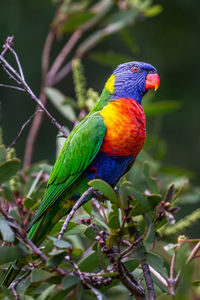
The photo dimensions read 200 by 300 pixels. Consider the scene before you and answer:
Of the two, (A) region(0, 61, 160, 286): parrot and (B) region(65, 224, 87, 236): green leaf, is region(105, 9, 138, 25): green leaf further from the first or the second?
(B) region(65, 224, 87, 236): green leaf

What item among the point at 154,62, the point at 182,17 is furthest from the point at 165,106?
the point at 182,17

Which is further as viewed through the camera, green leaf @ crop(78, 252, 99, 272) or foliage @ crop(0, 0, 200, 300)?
green leaf @ crop(78, 252, 99, 272)

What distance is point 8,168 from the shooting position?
60.2 inches

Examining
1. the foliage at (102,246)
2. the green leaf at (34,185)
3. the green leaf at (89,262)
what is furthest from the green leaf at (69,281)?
the green leaf at (34,185)

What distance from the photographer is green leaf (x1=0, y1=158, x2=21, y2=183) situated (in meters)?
1.51

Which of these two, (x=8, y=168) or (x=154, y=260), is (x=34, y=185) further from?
(x=154, y=260)

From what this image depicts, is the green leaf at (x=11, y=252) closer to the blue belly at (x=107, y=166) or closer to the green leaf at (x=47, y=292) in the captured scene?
the green leaf at (x=47, y=292)

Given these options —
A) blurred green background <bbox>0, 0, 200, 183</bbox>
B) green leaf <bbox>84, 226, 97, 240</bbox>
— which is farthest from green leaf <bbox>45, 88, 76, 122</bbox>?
blurred green background <bbox>0, 0, 200, 183</bbox>

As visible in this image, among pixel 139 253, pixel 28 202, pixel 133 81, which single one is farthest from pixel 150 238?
pixel 133 81

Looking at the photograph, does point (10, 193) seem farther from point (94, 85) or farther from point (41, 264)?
point (94, 85)

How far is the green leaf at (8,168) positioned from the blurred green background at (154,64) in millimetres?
3334

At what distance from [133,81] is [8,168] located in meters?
0.94

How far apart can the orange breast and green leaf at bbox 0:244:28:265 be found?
76 cm

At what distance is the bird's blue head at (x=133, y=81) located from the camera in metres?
2.22
